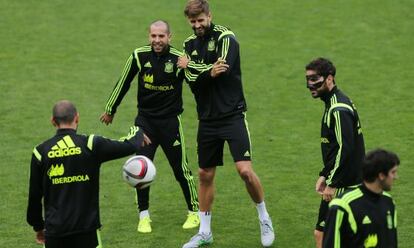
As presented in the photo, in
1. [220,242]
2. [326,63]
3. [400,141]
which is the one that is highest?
[326,63]

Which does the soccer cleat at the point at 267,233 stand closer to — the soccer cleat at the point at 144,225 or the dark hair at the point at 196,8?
the soccer cleat at the point at 144,225

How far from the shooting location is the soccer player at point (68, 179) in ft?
23.7

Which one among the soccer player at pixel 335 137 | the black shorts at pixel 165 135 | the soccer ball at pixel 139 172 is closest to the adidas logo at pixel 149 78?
the black shorts at pixel 165 135

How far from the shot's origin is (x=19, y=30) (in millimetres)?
18578

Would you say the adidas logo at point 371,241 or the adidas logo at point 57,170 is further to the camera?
the adidas logo at point 57,170

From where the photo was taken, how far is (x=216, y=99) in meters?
9.45

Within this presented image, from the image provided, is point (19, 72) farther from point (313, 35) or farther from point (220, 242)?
point (220, 242)

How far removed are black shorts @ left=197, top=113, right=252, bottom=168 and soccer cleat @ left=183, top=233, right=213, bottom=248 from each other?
785mm

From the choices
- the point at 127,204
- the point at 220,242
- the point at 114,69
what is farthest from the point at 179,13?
the point at 220,242

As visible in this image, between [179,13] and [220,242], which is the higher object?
[179,13]

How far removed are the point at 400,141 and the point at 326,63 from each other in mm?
5614

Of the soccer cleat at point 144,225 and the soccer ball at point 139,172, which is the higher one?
the soccer ball at point 139,172

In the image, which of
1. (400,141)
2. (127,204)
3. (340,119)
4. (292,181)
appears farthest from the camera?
(400,141)

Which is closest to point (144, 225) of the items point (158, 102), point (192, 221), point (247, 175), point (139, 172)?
point (192, 221)
